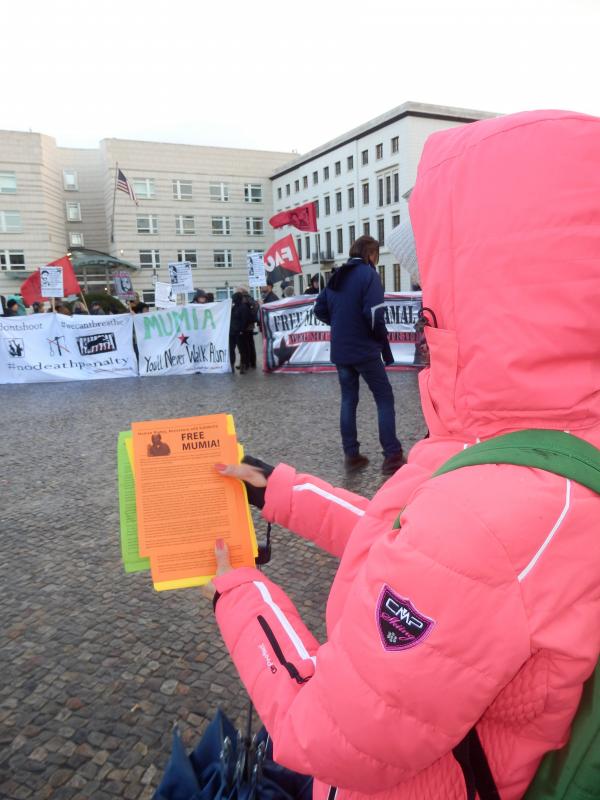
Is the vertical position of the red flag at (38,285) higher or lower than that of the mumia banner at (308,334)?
higher

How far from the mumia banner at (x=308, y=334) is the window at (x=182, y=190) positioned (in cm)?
4824

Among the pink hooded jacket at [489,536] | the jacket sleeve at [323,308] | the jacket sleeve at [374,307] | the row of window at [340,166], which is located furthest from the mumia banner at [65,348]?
the row of window at [340,166]

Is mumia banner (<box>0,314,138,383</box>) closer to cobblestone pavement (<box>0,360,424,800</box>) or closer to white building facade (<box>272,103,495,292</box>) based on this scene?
cobblestone pavement (<box>0,360,424,800</box>)

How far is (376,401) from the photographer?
5.36m

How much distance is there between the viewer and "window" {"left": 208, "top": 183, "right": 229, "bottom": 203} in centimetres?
5753

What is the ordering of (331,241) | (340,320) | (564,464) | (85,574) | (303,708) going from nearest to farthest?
1. (564,464)
2. (303,708)
3. (85,574)
4. (340,320)
5. (331,241)

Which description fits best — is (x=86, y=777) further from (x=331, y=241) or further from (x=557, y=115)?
(x=331, y=241)

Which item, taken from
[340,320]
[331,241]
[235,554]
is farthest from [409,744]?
[331,241]

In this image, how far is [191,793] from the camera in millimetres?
1578

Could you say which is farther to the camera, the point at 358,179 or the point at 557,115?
the point at 358,179

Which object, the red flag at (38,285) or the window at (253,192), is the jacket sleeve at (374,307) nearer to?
the red flag at (38,285)

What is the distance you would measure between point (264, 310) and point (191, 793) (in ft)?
37.7

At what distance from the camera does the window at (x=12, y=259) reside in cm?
4803

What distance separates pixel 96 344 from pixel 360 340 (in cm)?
949
